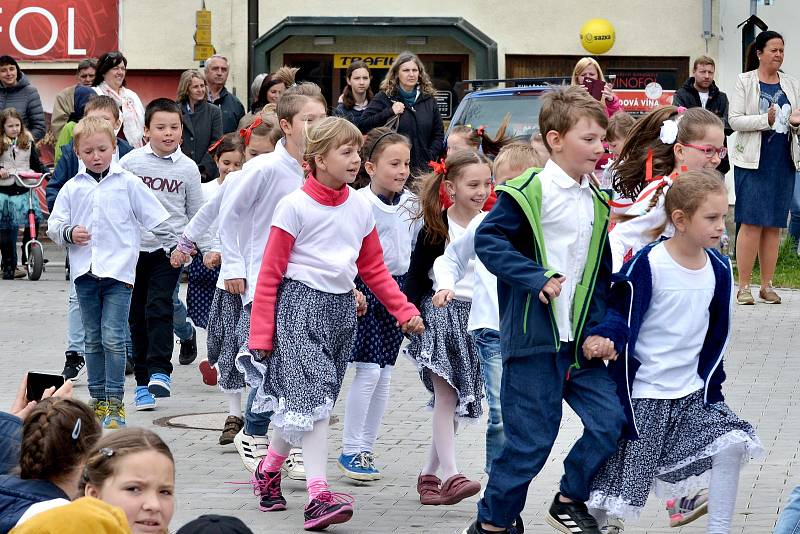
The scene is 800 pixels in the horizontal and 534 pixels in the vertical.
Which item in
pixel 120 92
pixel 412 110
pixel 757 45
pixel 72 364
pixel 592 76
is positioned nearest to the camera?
pixel 72 364

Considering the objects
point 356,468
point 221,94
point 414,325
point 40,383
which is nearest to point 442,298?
point 414,325

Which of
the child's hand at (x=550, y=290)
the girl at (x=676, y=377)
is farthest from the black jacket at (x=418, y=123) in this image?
the child's hand at (x=550, y=290)

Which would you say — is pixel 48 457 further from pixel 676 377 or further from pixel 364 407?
pixel 364 407

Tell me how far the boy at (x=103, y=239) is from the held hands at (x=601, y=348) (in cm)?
380

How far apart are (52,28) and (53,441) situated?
21.9 meters

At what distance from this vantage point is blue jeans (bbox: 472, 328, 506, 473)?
651 cm

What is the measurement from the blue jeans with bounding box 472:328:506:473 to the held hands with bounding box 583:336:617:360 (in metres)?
0.90

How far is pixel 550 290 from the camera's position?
5445 mm

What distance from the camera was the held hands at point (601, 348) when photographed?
5613 mm

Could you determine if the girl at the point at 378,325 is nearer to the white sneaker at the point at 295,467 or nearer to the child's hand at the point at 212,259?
the white sneaker at the point at 295,467

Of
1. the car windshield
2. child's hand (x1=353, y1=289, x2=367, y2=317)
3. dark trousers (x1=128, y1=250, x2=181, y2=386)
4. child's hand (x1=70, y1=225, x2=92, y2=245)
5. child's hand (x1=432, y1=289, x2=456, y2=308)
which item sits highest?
the car windshield

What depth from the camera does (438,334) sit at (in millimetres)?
7098

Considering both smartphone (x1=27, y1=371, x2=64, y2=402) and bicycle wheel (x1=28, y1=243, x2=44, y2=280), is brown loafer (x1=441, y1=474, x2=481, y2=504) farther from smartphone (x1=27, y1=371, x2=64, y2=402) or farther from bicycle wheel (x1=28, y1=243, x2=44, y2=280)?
bicycle wheel (x1=28, y1=243, x2=44, y2=280)

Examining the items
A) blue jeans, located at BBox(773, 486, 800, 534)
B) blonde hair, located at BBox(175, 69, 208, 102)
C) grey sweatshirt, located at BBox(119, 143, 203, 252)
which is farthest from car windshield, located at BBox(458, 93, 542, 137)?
blue jeans, located at BBox(773, 486, 800, 534)
